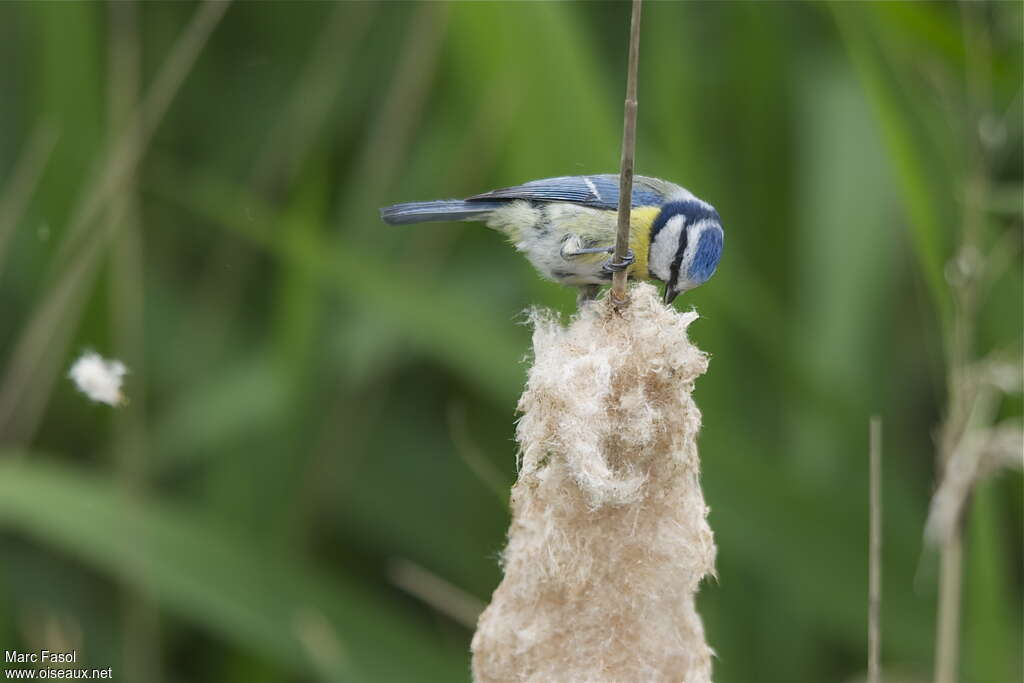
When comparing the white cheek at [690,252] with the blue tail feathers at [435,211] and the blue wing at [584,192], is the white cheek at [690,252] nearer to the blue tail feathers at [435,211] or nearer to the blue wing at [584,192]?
the blue wing at [584,192]

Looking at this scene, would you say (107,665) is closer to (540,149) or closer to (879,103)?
(540,149)

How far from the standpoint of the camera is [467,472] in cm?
308

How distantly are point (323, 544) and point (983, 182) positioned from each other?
1.86 meters

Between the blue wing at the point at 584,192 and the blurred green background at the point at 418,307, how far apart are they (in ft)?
0.27

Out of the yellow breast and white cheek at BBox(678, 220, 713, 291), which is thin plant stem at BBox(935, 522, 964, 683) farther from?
the yellow breast

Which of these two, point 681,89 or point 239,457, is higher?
point 681,89

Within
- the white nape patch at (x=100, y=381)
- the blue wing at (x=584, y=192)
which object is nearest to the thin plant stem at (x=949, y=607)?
the blue wing at (x=584, y=192)

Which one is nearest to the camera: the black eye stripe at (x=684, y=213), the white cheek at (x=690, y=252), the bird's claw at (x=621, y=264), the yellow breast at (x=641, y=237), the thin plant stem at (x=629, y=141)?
the thin plant stem at (x=629, y=141)

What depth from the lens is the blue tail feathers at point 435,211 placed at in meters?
2.04

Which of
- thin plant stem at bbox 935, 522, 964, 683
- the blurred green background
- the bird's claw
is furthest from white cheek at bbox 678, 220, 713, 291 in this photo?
thin plant stem at bbox 935, 522, 964, 683

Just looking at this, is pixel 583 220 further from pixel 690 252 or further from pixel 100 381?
pixel 100 381

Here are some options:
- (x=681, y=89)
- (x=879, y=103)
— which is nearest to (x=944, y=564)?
(x=879, y=103)

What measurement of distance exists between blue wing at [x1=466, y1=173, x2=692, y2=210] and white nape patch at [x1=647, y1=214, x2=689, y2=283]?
19 centimetres

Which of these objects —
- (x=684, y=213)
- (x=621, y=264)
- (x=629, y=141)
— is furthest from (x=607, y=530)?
(x=684, y=213)
